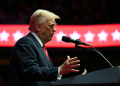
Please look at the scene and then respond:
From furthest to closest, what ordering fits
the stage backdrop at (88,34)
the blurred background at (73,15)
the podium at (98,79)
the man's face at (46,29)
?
the blurred background at (73,15) → the stage backdrop at (88,34) → the man's face at (46,29) → the podium at (98,79)

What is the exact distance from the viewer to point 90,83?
1.33 m

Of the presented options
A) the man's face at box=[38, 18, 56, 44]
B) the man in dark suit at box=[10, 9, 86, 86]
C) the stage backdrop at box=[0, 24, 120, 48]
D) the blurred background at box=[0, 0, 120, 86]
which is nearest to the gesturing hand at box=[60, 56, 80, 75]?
the man in dark suit at box=[10, 9, 86, 86]

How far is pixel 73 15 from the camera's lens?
5.68 metres

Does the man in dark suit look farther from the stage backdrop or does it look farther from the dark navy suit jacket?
the stage backdrop

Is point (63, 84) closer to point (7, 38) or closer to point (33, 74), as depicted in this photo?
point (33, 74)

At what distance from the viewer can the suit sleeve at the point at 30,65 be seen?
4.98ft

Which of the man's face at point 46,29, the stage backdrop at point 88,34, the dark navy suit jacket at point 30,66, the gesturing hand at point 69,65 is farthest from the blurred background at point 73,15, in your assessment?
the gesturing hand at point 69,65

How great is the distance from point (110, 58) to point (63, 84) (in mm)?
4166

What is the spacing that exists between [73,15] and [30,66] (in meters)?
4.24

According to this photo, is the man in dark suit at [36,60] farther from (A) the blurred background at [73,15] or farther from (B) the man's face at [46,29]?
(A) the blurred background at [73,15]

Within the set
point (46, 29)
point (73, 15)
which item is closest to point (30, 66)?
point (46, 29)

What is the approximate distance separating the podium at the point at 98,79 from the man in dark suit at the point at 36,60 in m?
0.09

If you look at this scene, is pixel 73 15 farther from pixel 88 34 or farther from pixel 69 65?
pixel 69 65

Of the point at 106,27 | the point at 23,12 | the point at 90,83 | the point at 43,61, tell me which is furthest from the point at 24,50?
the point at 23,12
